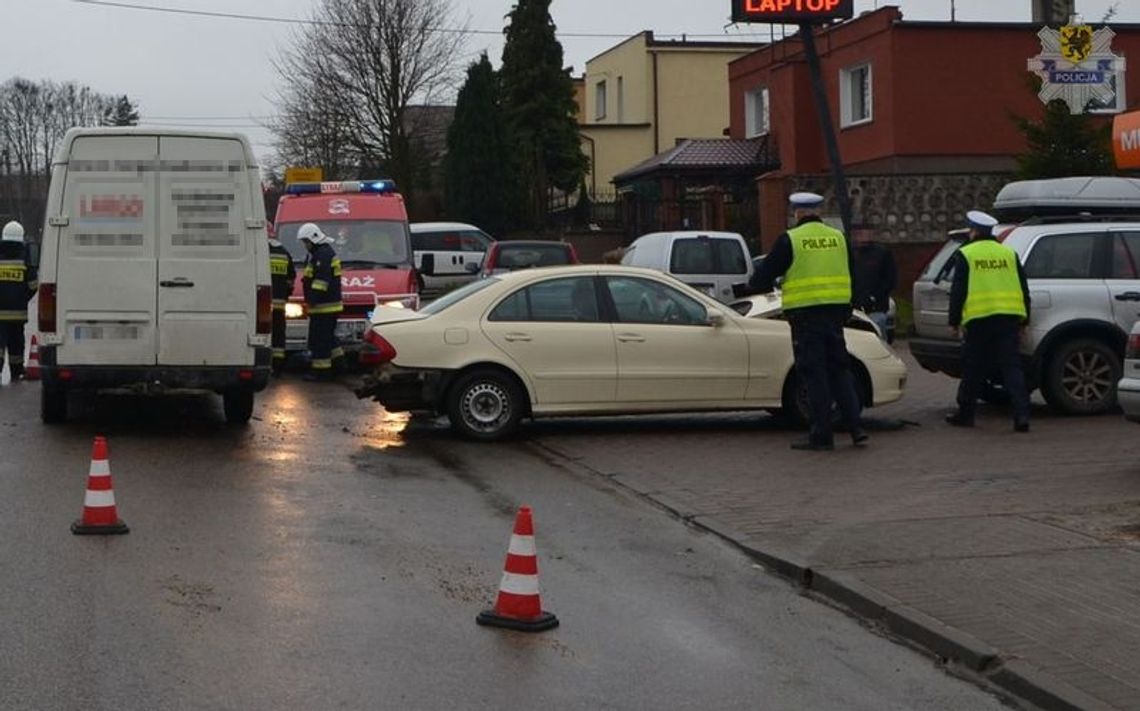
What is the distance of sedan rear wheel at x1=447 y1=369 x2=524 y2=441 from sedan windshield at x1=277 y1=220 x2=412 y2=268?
7.73m

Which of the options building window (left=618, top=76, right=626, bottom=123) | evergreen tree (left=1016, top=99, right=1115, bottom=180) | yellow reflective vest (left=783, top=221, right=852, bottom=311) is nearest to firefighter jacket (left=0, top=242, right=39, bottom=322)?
yellow reflective vest (left=783, top=221, right=852, bottom=311)

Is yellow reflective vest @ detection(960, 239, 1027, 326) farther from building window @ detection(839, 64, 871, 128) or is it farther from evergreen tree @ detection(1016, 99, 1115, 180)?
building window @ detection(839, 64, 871, 128)


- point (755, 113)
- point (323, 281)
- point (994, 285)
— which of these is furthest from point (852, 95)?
point (994, 285)

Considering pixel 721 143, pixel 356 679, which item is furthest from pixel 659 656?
pixel 721 143

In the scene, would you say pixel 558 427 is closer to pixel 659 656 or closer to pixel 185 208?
pixel 185 208

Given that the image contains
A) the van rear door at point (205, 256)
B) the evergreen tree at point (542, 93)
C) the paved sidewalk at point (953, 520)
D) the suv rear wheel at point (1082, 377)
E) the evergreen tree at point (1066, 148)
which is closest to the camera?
the paved sidewalk at point (953, 520)

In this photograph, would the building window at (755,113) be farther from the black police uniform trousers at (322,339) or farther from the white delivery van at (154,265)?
the white delivery van at (154,265)

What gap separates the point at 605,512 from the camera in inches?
443

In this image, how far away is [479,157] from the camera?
50.0m

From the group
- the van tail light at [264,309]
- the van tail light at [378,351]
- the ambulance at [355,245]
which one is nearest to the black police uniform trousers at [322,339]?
the ambulance at [355,245]

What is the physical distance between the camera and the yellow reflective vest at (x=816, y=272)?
13.6 meters

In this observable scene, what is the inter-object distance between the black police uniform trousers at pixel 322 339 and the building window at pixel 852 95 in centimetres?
1926

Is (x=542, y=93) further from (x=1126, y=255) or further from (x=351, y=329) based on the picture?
(x=1126, y=255)

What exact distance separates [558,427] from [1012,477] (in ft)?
15.1
